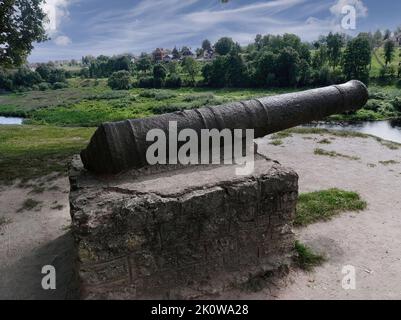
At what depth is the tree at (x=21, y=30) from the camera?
12727 mm

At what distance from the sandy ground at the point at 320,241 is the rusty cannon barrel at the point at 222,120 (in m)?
2.13

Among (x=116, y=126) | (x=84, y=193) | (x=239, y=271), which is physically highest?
(x=116, y=126)

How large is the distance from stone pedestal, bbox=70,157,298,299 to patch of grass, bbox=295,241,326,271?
42 cm

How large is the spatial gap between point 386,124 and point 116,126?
33.4 metres

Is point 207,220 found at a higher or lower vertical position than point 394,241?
higher

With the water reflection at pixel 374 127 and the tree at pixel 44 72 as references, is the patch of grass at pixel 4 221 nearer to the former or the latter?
the water reflection at pixel 374 127

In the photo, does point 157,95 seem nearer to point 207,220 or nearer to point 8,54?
point 8,54

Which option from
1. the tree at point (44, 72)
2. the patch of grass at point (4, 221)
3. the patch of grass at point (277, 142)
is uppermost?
the tree at point (44, 72)

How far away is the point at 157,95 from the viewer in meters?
65.4

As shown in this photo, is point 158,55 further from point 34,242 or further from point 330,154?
point 34,242

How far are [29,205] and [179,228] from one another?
215 inches

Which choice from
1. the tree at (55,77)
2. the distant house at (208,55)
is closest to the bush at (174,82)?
the tree at (55,77)

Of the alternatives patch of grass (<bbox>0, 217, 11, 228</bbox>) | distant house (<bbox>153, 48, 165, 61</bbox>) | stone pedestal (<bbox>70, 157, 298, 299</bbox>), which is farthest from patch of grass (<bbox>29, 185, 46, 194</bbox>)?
distant house (<bbox>153, 48, 165, 61</bbox>)
